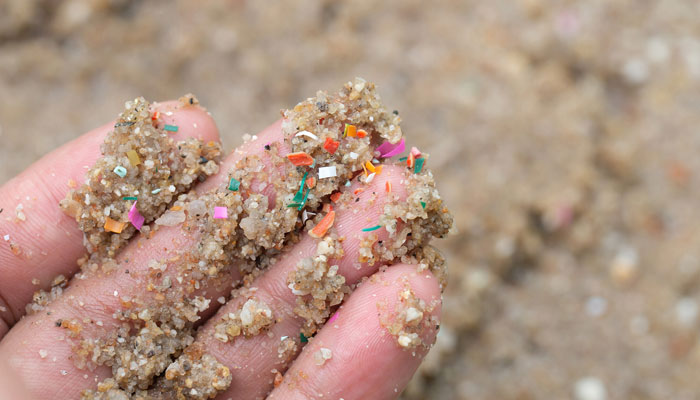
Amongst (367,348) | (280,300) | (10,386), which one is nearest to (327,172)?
(280,300)

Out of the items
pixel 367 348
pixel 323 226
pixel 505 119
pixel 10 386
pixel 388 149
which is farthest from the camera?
pixel 505 119

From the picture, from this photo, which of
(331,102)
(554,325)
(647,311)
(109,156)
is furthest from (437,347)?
(109,156)

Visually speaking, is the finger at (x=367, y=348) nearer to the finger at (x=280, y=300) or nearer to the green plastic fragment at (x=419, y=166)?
the finger at (x=280, y=300)

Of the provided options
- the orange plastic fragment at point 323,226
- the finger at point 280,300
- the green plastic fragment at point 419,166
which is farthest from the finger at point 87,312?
the green plastic fragment at point 419,166

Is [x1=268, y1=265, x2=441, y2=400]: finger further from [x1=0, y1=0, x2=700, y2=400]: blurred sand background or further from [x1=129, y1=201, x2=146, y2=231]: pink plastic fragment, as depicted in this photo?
[x1=0, y1=0, x2=700, y2=400]: blurred sand background

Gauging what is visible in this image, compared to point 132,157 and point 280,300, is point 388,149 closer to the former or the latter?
point 280,300

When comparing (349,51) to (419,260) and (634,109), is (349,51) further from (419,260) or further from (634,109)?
(419,260)
